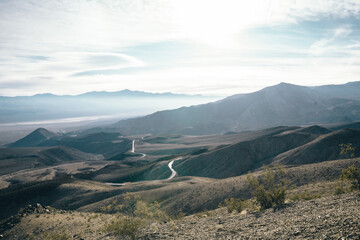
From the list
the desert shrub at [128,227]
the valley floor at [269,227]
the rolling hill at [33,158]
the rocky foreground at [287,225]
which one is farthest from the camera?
the rolling hill at [33,158]

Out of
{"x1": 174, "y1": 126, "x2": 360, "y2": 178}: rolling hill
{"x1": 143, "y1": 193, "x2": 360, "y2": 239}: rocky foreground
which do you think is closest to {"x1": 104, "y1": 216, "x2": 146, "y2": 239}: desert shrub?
{"x1": 143, "y1": 193, "x2": 360, "y2": 239}: rocky foreground

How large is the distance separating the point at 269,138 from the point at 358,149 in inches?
1189

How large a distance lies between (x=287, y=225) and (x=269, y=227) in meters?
1.05

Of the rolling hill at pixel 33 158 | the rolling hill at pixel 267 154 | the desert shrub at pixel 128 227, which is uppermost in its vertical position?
the desert shrub at pixel 128 227

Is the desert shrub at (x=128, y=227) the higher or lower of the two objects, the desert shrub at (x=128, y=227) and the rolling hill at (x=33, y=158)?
the higher

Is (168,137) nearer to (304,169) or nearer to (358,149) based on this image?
(358,149)

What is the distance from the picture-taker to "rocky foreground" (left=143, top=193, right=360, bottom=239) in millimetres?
11258

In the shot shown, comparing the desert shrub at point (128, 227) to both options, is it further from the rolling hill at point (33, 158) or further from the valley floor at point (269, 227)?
the rolling hill at point (33, 158)

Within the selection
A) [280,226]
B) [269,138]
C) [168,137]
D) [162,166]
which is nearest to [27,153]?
[168,137]

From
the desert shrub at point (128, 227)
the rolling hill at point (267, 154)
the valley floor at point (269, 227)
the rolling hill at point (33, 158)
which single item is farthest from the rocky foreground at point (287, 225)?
the rolling hill at point (33, 158)

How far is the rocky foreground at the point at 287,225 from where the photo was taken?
1126 cm

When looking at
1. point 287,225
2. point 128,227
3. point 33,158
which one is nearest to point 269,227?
point 287,225

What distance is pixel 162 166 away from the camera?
7875 cm

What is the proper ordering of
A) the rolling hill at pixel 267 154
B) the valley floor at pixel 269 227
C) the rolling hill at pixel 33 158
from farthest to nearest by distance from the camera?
the rolling hill at pixel 33 158 → the rolling hill at pixel 267 154 → the valley floor at pixel 269 227
